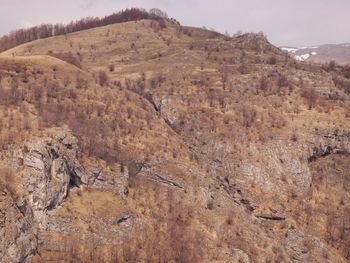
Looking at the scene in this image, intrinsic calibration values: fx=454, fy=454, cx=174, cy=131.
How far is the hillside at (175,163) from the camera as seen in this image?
30109 millimetres

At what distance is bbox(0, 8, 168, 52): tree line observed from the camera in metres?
97.1

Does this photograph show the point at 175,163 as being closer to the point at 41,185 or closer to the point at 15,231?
the point at 41,185

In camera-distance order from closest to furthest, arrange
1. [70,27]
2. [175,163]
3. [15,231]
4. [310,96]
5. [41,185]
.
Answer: [15,231], [41,185], [175,163], [310,96], [70,27]

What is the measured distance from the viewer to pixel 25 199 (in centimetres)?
2811

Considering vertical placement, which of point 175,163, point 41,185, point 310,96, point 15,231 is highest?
point 310,96

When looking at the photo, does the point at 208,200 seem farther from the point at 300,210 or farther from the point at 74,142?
the point at 74,142

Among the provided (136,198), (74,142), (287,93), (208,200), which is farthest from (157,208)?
(287,93)

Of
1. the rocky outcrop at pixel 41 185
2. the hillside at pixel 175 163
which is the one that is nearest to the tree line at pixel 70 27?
the hillside at pixel 175 163

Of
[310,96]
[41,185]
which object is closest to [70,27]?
[310,96]

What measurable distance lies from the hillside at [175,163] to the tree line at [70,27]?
41.8 metres

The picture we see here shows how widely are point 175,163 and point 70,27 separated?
70.9 meters

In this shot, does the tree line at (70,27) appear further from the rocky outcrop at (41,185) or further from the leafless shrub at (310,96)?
the rocky outcrop at (41,185)

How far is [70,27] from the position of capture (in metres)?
102

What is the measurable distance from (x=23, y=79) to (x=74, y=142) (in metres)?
12.1
